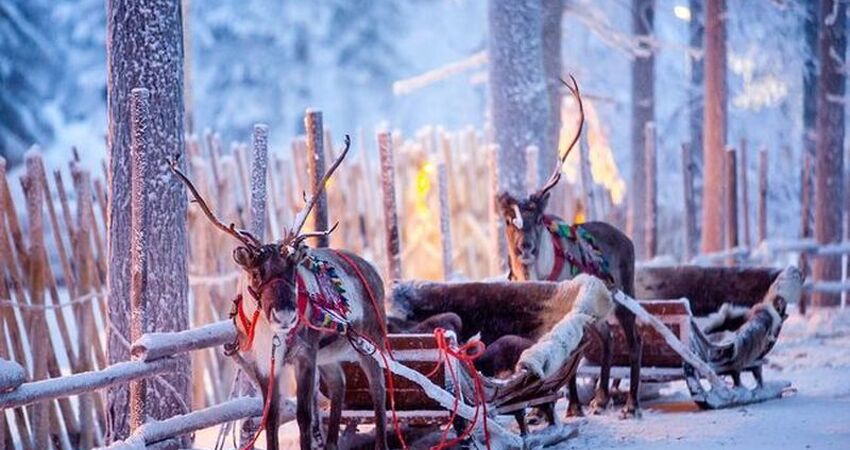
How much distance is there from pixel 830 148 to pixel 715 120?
6.69 feet

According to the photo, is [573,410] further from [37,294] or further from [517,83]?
[517,83]

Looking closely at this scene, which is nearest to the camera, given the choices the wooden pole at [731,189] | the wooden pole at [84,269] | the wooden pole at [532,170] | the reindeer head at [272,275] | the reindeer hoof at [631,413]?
the reindeer head at [272,275]

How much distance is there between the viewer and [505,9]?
15.2m

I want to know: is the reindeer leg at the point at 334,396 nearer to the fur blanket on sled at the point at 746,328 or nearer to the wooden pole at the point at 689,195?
the fur blanket on sled at the point at 746,328

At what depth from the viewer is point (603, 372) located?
1040cm

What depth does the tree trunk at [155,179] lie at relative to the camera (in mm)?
8086

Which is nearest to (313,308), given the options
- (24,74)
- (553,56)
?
(553,56)

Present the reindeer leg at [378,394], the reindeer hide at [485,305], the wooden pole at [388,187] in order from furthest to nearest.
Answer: the wooden pole at [388,187] < the reindeer hide at [485,305] < the reindeer leg at [378,394]

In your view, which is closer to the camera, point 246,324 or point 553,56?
point 246,324

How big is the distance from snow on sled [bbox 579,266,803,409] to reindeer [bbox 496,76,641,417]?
29 cm

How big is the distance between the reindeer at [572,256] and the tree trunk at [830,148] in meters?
9.43

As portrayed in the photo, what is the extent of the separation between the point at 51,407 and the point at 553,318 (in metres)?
3.35

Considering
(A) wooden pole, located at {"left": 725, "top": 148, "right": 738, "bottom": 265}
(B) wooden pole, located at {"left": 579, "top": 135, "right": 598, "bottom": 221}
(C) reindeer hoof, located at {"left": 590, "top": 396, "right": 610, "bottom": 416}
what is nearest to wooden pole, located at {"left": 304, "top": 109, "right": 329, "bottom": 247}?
(C) reindeer hoof, located at {"left": 590, "top": 396, "right": 610, "bottom": 416}

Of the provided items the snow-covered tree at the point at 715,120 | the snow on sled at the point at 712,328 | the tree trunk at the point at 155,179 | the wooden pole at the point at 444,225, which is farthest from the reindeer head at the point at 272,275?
the snow-covered tree at the point at 715,120
